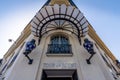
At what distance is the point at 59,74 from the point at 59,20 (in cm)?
322

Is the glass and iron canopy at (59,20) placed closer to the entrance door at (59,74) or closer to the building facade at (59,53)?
the building facade at (59,53)

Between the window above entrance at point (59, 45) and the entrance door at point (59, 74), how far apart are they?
1.27 meters

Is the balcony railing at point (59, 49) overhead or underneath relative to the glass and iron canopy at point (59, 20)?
underneath

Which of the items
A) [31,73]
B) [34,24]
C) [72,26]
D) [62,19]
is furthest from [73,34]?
[31,73]

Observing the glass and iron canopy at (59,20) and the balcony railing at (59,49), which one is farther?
the balcony railing at (59,49)

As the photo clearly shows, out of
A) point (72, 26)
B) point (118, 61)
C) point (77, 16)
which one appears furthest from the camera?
point (118, 61)

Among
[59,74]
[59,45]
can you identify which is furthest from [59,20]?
[59,74]

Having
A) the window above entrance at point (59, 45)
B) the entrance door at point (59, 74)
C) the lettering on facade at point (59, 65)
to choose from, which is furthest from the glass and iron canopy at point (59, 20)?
the entrance door at point (59, 74)

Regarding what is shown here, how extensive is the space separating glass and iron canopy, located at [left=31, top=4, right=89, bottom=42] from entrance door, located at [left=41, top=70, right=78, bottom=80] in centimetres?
269

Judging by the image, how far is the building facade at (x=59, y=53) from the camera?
27.3 ft

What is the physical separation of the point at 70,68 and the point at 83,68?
62 centimetres

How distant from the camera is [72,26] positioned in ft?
34.1

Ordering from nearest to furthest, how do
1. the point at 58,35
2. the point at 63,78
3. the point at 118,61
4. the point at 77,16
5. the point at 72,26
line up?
the point at 63,78, the point at 77,16, the point at 72,26, the point at 58,35, the point at 118,61

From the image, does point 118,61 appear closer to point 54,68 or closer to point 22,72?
point 54,68
